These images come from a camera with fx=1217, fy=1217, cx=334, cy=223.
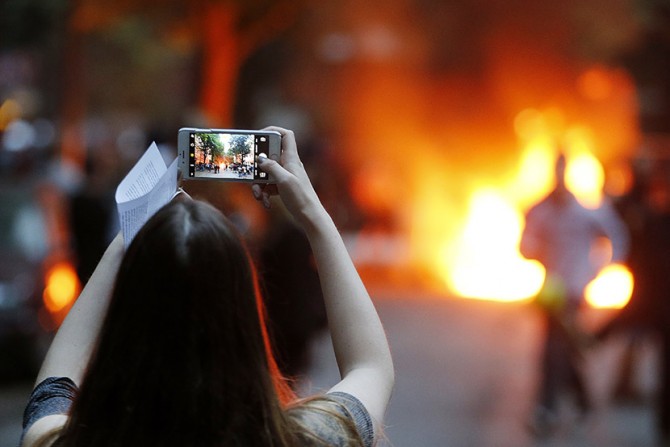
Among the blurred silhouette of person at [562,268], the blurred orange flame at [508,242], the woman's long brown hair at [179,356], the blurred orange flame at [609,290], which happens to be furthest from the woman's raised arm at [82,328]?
the blurred orange flame at [609,290]

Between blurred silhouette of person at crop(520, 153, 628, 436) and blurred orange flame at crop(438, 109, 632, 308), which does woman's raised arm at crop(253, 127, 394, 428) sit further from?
blurred orange flame at crop(438, 109, 632, 308)

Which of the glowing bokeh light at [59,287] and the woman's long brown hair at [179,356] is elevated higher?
the woman's long brown hair at [179,356]

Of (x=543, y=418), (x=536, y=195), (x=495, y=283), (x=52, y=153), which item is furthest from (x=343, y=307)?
(x=52, y=153)

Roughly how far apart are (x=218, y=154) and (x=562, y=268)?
6797mm

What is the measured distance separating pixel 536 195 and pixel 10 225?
12503 mm

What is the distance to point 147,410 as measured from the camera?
1.93 metres

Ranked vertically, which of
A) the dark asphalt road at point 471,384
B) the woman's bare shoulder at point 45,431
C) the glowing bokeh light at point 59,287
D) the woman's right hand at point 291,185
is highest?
the woman's right hand at point 291,185

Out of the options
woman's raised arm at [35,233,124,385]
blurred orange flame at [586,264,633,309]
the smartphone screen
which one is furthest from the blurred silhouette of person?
woman's raised arm at [35,233,124,385]

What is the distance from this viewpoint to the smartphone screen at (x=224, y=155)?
2.44m

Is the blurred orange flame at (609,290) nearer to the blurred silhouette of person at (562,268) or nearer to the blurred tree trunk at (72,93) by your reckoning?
the blurred silhouette of person at (562,268)

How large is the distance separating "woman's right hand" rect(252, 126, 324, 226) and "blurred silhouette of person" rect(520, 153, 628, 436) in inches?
260

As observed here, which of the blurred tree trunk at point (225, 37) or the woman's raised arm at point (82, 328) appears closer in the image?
the woman's raised arm at point (82, 328)

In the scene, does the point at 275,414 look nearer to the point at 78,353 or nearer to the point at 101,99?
the point at 78,353

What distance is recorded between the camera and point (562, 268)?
29.6 feet
